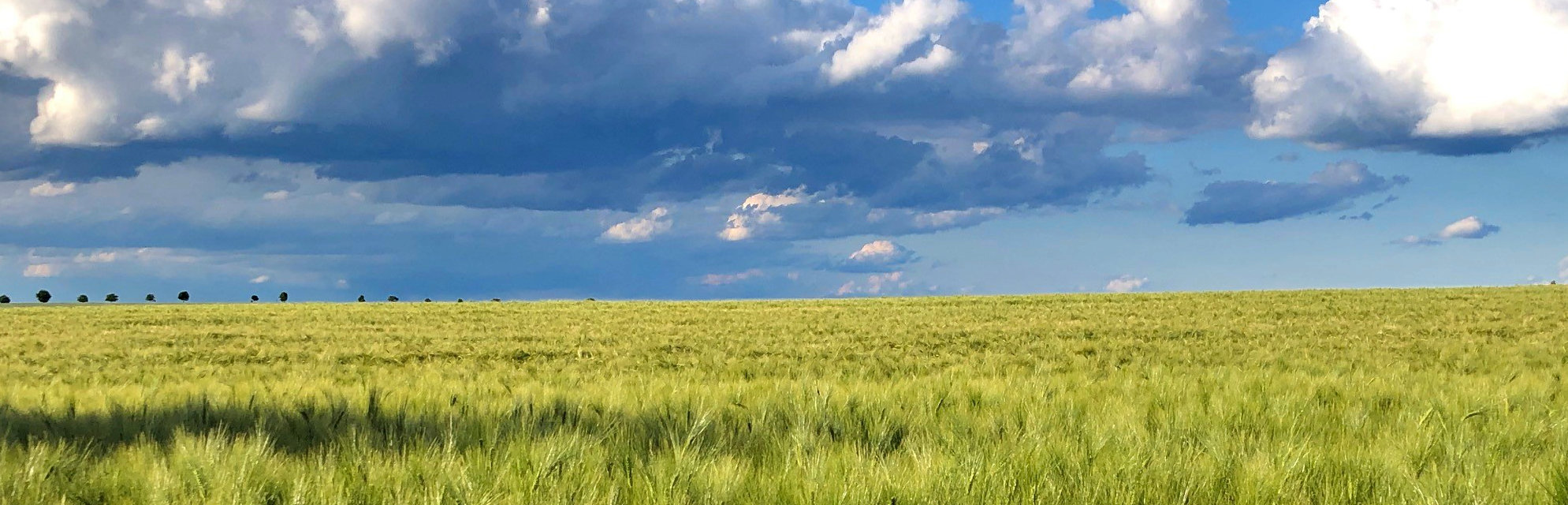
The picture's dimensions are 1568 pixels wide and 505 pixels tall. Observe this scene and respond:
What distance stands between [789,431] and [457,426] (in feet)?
4.65

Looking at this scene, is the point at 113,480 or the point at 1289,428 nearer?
the point at 113,480

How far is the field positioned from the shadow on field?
2cm

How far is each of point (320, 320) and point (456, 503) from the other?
817 inches

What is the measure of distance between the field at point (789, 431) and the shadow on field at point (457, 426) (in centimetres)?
2

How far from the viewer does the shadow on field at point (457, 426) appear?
3873 mm

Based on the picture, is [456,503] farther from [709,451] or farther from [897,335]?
[897,335]

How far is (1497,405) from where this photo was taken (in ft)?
17.6

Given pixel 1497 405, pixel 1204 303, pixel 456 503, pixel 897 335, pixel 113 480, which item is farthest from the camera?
pixel 1204 303

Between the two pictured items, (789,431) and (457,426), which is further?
(789,431)

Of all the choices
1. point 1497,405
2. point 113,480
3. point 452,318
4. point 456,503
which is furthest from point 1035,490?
point 452,318

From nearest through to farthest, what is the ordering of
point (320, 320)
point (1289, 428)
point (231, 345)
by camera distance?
point (1289, 428), point (231, 345), point (320, 320)

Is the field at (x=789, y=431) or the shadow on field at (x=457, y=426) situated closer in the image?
the field at (x=789, y=431)

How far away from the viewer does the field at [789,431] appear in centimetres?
296

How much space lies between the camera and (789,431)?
424 cm
